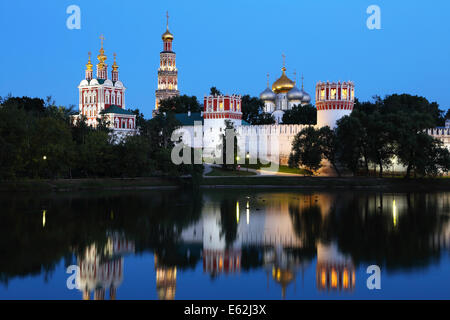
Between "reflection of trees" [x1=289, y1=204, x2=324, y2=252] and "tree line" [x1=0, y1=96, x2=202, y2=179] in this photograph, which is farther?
"tree line" [x1=0, y1=96, x2=202, y2=179]

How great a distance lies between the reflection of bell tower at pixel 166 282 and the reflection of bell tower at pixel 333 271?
3.51 metres

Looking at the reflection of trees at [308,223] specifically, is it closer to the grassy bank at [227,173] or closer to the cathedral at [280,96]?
the grassy bank at [227,173]

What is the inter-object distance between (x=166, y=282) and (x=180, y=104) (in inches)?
2991

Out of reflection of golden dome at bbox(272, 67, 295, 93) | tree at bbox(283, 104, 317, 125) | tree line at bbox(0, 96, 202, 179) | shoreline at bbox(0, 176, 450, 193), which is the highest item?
reflection of golden dome at bbox(272, 67, 295, 93)

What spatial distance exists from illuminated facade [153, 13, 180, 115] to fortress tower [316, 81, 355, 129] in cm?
4130

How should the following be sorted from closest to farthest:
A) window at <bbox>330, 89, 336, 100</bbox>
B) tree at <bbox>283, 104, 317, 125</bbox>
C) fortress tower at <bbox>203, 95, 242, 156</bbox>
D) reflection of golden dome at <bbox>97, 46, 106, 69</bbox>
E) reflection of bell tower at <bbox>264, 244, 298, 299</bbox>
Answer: reflection of bell tower at <bbox>264, 244, 298, 299</bbox>, window at <bbox>330, 89, 336, 100</bbox>, fortress tower at <bbox>203, 95, 242, 156</bbox>, tree at <bbox>283, 104, 317, 125</bbox>, reflection of golden dome at <bbox>97, 46, 106, 69</bbox>

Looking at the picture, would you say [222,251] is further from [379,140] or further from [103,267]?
[379,140]

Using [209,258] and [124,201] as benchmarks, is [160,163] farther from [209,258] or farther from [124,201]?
[209,258]

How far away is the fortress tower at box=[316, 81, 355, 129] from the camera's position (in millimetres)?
59312

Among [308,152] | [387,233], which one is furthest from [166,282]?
[308,152]

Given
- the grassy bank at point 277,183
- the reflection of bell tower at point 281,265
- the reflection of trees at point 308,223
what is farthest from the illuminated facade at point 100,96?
the reflection of bell tower at point 281,265

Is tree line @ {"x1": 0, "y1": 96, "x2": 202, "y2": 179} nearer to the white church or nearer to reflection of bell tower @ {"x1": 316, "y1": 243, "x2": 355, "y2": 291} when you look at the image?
the white church

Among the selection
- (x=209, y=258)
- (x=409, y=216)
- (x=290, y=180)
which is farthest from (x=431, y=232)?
(x=290, y=180)

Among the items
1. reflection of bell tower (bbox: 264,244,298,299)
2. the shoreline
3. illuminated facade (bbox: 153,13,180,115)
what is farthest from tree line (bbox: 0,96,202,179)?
illuminated facade (bbox: 153,13,180,115)
